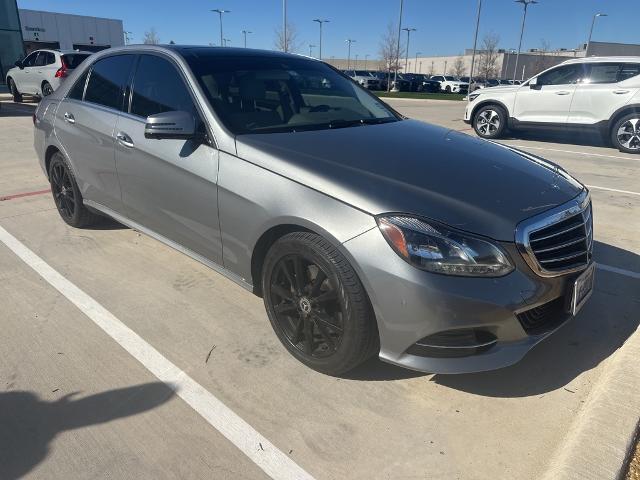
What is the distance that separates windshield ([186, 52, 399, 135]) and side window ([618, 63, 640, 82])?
8.06 meters

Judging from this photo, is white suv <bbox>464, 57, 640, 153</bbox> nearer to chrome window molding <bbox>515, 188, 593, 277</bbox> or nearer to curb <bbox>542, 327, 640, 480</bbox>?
chrome window molding <bbox>515, 188, 593, 277</bbox>

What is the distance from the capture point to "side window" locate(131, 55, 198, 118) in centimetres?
333

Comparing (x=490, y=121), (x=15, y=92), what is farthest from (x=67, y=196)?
(x=15, y=92)


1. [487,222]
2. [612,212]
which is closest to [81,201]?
[487,222]

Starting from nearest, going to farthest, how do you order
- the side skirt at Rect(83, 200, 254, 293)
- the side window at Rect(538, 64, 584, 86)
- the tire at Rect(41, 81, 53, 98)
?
the side skirt at Rect(83, 200, 254, 293) < the side window at Rect(538, 64, 584, 86) < the tire at Rect(41, 81, 53, 98)

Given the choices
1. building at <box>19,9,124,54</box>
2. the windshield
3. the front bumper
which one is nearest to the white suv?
the windshield

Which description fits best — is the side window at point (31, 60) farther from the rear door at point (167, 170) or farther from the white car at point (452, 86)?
the white car at point (452, 86)

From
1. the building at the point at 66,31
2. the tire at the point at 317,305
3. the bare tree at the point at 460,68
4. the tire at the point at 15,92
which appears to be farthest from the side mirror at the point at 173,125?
the bare tree at the point at 460,68

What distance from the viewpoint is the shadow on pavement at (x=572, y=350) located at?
8.68ft

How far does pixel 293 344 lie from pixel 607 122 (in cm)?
968

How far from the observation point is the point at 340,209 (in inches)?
94.9

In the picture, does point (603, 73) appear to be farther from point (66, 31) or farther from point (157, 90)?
point (66, 31)

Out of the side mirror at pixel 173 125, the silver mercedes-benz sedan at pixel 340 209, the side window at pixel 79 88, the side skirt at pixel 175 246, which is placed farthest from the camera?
the side window at pixel 79 88

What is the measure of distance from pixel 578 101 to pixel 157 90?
9.40m
